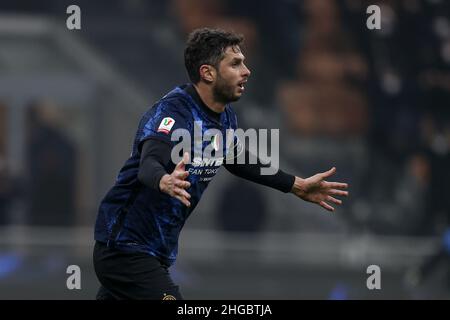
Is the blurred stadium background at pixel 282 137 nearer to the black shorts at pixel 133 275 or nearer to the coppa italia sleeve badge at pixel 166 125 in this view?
the black shorts at pixel 133 275

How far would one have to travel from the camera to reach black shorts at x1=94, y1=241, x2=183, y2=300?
6621mm

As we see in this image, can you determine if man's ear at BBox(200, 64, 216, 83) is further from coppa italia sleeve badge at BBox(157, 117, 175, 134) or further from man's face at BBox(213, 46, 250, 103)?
coppa italia sleeve badge at BBox(157, 117, 175, 134)

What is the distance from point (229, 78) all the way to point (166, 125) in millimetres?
544

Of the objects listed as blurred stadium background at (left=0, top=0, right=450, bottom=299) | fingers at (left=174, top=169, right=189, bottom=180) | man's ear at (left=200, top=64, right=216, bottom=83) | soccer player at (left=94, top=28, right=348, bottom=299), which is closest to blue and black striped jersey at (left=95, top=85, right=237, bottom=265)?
soccer player at (left=94, top=28, right=348, bottom=299)

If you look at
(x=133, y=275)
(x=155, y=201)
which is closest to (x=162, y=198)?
(x=155, y=201)

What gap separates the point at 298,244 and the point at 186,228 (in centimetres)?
172

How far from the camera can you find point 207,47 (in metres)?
6.76

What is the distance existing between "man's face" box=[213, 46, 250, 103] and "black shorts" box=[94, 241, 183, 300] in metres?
0.97

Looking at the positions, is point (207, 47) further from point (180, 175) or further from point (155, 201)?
point (180, 175)

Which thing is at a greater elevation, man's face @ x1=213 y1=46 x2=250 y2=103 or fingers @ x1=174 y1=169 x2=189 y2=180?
man's face @ x1=213 y1=46 x2=250 y2=103

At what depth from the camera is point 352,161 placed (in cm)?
1609

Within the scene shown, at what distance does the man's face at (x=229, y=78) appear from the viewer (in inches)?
265
